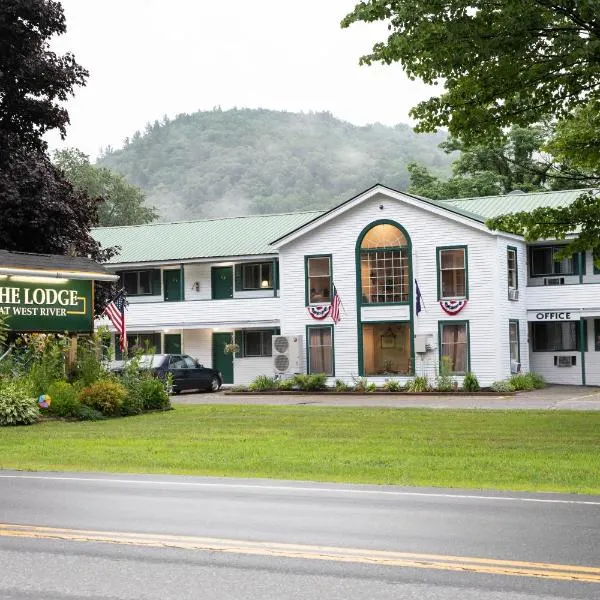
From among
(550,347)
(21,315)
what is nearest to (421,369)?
(550,347)

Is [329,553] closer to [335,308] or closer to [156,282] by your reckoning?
[335,308]

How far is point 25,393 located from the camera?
84.4ft

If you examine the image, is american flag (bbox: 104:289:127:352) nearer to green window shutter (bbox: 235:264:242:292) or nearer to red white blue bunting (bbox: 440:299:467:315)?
green window shutter (bbox: 235:264:242:292)

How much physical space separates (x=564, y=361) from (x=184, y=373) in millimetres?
14954

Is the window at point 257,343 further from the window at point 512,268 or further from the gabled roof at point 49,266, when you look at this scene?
the gabled roof at point 49,266

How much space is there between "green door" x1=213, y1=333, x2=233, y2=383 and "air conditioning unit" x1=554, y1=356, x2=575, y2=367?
1413 centimetres

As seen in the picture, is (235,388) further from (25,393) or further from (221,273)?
(25,393)

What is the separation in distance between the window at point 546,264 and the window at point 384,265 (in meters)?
5.38

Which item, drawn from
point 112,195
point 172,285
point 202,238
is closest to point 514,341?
point 202,238

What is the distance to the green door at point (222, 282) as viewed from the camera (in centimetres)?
4647

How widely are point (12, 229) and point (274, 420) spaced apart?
13686mm

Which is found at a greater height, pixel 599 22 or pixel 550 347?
pixel 599 22

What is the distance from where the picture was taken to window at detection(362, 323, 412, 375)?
4125cm

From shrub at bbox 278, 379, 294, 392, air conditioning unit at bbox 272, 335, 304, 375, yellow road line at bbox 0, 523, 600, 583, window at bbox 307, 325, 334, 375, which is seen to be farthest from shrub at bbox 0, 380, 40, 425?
window at bbox 307, 325, 334, 375
